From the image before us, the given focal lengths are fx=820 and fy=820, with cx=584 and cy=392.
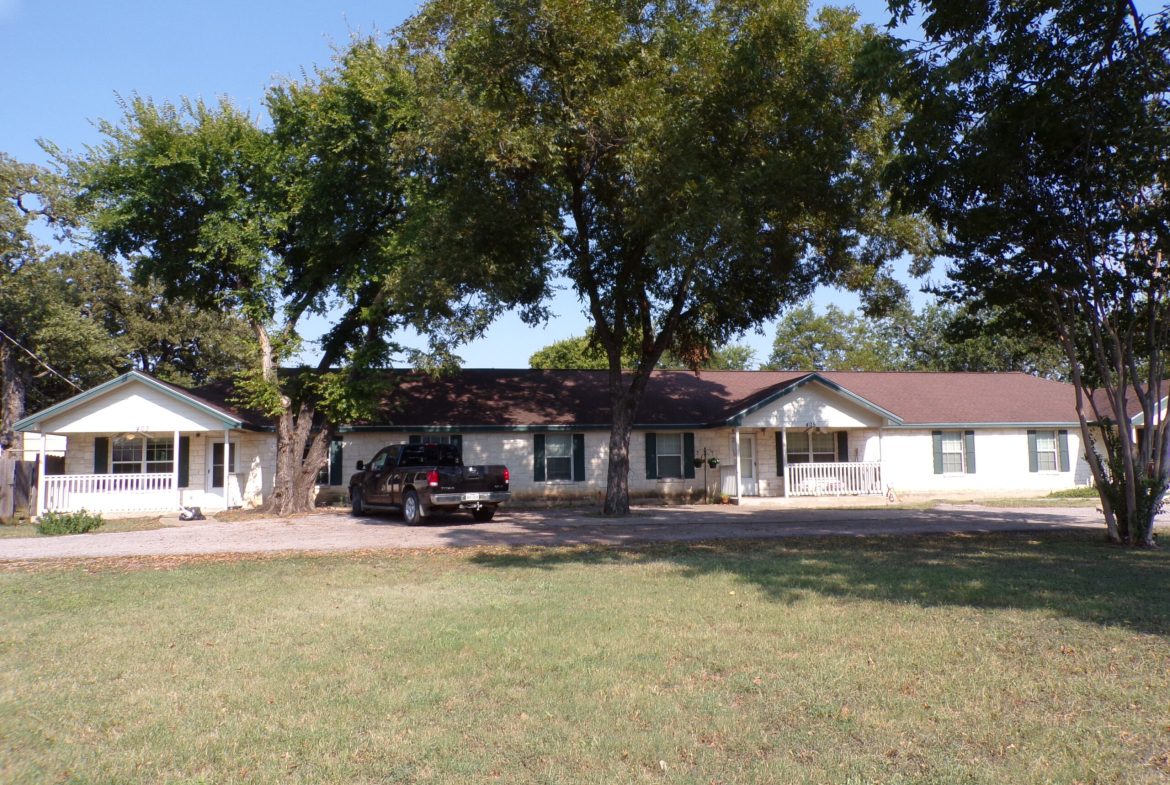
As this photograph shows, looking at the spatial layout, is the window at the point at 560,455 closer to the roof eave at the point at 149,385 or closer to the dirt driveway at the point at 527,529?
the dirt driveway at the point at 527,529

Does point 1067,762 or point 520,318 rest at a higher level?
point 520,318

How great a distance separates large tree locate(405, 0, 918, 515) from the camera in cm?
1608

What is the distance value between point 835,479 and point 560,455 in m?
9.04

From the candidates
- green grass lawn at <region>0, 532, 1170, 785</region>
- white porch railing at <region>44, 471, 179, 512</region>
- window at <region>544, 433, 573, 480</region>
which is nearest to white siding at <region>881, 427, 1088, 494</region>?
window at <region>544, 433, 573, 480</region>

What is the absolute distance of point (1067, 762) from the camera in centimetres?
446

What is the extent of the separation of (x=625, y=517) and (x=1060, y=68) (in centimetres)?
1332

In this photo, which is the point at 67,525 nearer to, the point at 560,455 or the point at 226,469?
the point at 226,469

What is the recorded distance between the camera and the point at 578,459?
2725 centimetres

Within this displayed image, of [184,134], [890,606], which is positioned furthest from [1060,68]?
[184,134]

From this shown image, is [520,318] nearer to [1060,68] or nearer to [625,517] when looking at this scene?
[625,517]

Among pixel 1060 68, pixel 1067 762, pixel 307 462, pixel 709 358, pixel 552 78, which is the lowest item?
pixel 1067 762

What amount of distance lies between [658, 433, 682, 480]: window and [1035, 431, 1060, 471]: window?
1316cm

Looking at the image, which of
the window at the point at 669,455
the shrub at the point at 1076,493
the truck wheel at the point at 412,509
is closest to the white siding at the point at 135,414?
the truck wheel at the point at 412,509

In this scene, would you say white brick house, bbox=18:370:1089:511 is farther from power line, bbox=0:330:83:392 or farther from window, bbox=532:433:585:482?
power line, bbox=0:330:83:392
